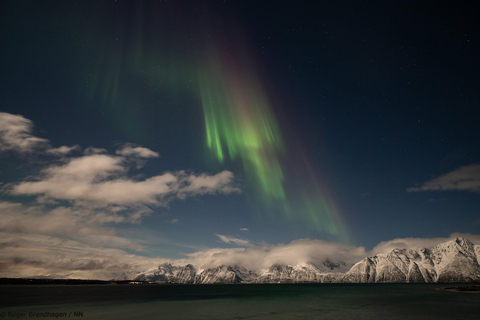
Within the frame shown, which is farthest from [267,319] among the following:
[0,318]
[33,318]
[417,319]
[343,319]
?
[0,318]

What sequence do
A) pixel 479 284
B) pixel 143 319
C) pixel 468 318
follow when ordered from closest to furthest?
pixel 468 318 → pixel 143 319 → pixel 479 284

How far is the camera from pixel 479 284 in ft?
490

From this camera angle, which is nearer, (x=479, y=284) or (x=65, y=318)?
Result: (x=65, y=318)

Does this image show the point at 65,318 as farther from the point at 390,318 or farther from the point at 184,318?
the point at 390,318

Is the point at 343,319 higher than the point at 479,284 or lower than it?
higher

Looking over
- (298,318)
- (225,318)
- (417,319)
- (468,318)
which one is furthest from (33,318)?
(468,318)

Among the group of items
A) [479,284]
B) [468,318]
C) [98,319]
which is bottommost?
[479,284]

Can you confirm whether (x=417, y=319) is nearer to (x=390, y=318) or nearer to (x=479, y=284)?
(x=390, y=318)

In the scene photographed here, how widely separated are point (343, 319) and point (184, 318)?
30.6m

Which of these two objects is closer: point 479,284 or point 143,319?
point 143,319

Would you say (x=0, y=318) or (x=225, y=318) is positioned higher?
(x=0, y=318)

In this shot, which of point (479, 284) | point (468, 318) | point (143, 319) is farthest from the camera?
point (479, 284)

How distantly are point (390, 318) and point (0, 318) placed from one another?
74.4 m

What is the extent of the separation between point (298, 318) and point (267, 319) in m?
5.97
